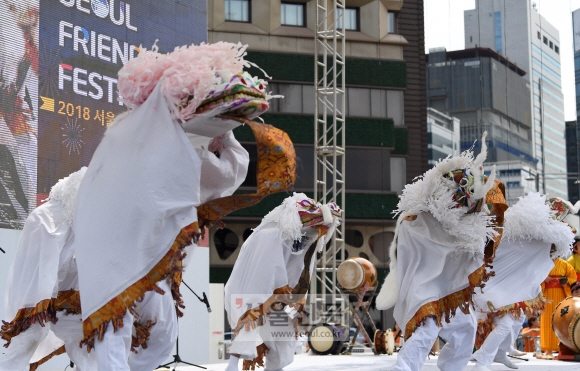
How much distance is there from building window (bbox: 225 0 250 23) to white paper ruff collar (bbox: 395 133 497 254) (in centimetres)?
2501

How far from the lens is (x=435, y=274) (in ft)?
22.8

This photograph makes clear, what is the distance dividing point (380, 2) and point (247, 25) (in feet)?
16.3

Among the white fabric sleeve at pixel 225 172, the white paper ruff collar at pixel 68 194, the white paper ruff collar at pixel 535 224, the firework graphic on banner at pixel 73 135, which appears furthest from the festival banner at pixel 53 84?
the white fabric sleeve at pixel 225 172

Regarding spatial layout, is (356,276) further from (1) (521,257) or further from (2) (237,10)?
(2) (237,10)

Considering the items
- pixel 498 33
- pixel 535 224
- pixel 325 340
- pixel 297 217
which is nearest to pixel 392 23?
pixel 498 33

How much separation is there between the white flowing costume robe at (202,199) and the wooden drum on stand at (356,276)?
1064 cm

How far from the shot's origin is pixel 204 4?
1263 cm

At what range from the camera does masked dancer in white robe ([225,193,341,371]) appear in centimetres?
786

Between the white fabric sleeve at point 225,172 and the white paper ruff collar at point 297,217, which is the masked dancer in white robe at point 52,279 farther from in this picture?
the white paper ruff collar at point 297,217

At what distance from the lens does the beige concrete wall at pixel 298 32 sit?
30797 millimetres

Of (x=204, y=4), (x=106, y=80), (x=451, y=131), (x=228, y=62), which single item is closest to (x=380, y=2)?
(x=451, y=131)

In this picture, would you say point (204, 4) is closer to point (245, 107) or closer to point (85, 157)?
point (85, 157)

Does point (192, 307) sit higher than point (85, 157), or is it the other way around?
point (85, 157)

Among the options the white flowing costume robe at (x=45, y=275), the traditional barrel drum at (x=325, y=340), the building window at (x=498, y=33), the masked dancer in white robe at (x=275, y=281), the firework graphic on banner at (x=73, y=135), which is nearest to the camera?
the white flowing costume robe at (x=45, y=275)
